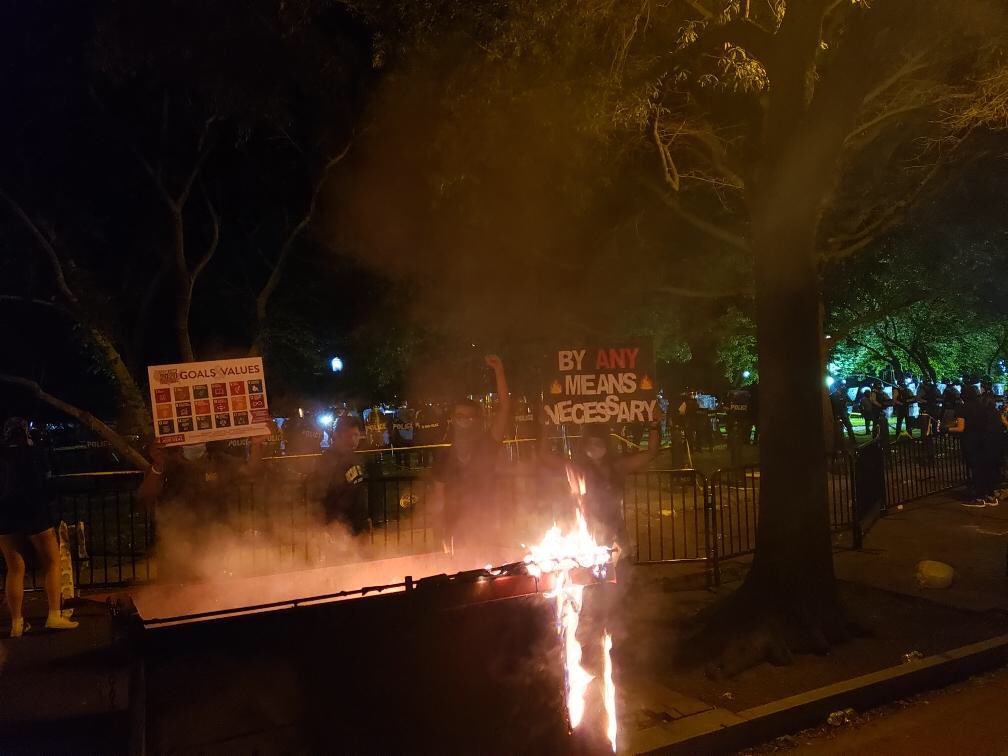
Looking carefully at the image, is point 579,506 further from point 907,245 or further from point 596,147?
point 907,245

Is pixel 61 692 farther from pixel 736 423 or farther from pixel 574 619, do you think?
pixel 736 423

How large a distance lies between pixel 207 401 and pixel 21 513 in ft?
6.35

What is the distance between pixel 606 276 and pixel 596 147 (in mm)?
6765

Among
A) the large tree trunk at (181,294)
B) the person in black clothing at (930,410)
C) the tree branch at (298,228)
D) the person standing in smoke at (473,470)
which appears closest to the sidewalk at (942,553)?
the person standing in smoke at (473,470)

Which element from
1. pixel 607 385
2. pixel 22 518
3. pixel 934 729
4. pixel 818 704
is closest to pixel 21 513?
pixel 22 518

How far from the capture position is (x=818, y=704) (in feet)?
15.5

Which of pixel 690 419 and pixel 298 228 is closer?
pixel 298 228

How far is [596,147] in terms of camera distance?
9.40 metres

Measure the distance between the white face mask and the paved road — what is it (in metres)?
6.71

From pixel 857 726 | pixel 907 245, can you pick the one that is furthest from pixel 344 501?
pixel 907 245

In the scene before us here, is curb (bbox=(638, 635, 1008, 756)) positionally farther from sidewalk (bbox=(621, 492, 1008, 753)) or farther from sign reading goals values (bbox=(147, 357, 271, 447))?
sign reading goals values (bbox=(147, 357, 271, 447))

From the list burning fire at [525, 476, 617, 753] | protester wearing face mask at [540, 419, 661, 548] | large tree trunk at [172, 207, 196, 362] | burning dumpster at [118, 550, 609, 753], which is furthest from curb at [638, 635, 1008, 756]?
large tree trunk at [172, 207, 196, 362]

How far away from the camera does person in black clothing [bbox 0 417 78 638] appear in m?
5.63

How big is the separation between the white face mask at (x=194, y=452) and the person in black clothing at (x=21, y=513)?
2439 millimetres
